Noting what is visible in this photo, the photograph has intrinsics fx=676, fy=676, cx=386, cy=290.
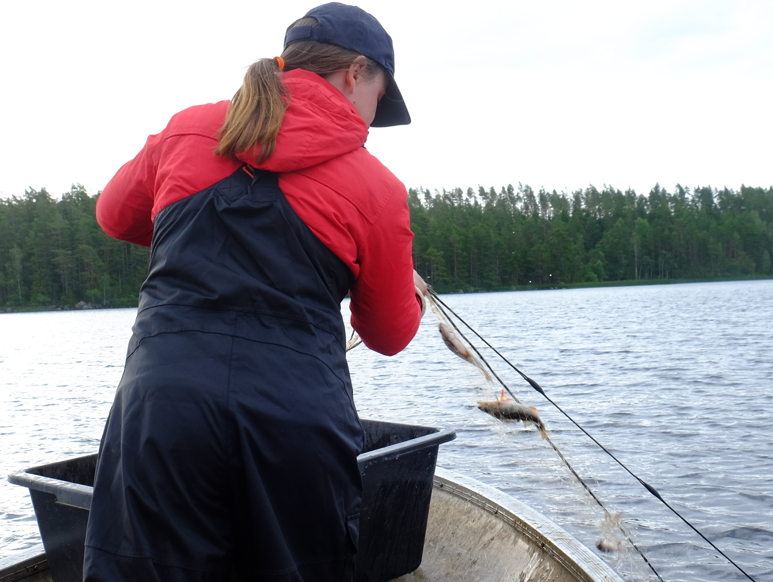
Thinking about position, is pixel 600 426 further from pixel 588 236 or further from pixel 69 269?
pixel 588 236

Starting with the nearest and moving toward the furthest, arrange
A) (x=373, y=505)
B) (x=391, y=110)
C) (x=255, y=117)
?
(x=255, y=117), (x=391, y=110), (x=373, y=505)

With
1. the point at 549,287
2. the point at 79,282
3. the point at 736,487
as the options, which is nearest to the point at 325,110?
the point at 736,487

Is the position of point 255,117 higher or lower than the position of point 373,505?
higher

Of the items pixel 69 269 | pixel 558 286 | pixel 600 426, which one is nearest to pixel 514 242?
pixel 558 286

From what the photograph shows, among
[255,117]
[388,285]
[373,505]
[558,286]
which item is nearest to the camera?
[255,117]

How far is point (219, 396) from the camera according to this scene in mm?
1471

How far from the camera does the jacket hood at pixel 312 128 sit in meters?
A: 1.63

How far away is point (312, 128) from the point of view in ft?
5.45

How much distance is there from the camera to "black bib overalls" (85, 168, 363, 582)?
147 centimetres

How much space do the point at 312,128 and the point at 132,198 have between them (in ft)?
2.10

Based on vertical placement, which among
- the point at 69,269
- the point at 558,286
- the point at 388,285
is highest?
the point at 69,269

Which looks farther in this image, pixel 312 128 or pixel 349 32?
pixel 349 32

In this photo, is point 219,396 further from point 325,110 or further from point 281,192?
point 325,110

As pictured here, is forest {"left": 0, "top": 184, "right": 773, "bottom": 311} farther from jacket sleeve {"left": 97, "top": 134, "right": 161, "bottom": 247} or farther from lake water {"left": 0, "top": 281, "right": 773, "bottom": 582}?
jacket sleeve {"left": 97, "top": 134, "right": 161, "bottom": 247}
